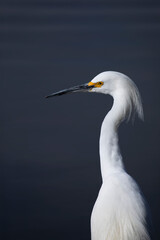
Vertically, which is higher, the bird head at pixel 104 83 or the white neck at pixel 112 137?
the bird head at pixel 104 83

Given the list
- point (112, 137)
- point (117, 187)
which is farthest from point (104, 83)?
point (117, 187)

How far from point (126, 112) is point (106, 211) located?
1.41 feet

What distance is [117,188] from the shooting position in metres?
1.50

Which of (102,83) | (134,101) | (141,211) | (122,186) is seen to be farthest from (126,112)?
(141,211)

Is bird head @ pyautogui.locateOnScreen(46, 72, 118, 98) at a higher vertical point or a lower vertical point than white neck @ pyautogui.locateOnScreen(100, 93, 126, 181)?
higher

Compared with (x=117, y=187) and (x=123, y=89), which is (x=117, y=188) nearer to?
(x=117, y=187)

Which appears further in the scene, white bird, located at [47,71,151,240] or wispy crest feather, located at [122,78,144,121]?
wispy crest feather, located at [122,78,144,121]

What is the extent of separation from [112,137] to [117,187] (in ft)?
0.72

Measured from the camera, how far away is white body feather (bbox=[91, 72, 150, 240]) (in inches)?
58.3

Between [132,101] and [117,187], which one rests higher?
[132,101]

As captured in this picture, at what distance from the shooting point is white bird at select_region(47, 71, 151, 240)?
4.86 feet

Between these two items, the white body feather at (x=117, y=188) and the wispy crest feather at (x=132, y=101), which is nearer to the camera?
the white body feather at (x=117, y=188)

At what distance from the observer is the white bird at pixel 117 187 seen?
4.86ft

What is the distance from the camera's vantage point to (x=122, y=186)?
1509 millimetres
